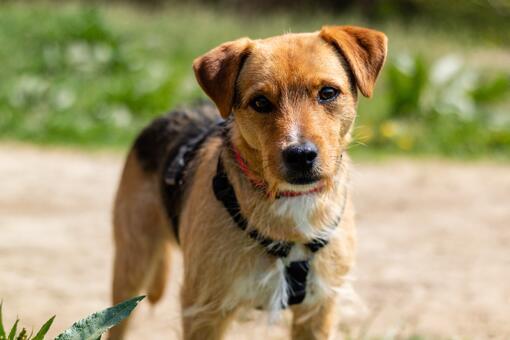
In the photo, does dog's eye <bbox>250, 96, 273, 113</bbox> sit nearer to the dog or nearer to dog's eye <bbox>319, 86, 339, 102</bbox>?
the dog

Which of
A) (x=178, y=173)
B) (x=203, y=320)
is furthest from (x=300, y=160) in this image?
(x=178, y=173)

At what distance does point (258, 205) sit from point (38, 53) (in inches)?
377

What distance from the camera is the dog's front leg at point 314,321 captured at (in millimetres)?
4320

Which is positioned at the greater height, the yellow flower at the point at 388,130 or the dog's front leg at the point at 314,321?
the dog's front leg at the point at 314,321

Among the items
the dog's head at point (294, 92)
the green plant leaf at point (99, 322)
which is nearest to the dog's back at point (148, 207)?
the dog's head at point (294, 92)

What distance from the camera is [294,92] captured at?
3.81 m

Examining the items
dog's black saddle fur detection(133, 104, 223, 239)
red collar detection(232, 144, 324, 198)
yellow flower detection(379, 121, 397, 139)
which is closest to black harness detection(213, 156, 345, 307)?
red collar detection(232, 144, 324, 198)

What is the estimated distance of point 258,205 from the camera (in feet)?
13.2

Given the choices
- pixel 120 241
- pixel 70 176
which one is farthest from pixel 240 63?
pixel 70 176

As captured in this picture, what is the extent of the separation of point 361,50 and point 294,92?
50 cm

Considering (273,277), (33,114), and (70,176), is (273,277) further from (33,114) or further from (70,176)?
(33,114)

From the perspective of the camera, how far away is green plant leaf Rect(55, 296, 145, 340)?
2951 mm

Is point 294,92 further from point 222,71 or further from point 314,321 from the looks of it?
point 314,321

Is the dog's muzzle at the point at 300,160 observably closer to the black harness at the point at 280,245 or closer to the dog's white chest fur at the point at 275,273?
the dog's white chest fur at the point at 275,273
